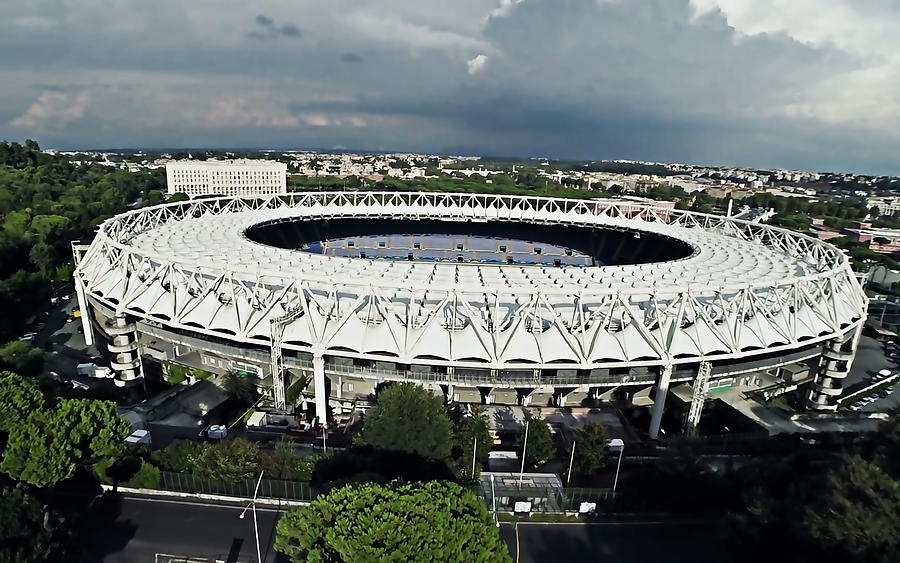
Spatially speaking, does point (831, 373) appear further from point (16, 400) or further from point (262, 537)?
point (16, 400)

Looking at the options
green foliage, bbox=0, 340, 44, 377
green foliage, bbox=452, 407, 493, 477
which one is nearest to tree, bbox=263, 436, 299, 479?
green foliage, bbox=452, 407, 493, 477

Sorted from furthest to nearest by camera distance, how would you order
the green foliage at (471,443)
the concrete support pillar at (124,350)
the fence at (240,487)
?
the concrete support pillar at (124,350) < the green foliage at (471,443) < the fence at (240,487)

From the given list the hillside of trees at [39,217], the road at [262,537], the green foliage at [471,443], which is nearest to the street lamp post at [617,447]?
the road at [262,537]

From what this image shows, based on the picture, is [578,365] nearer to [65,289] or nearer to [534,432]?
[534,432]

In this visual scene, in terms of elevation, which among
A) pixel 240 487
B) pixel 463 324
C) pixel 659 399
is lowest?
pixel 240 487

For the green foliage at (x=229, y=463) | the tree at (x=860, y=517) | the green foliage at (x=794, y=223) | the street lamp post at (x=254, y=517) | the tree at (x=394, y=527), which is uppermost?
the green foliage at (x=794, y=223)

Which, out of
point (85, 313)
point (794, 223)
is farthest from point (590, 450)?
point (794, 223)

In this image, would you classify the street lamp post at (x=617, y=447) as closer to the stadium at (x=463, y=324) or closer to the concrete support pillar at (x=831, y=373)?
the stadium at (x=463, y=324)

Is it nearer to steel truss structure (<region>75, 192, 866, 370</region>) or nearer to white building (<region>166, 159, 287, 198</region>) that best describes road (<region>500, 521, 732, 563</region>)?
steel truss structure (<region>75, 192, 866, 370</region>)
